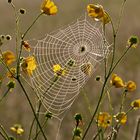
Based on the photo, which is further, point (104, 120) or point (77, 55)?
point (77, 55)

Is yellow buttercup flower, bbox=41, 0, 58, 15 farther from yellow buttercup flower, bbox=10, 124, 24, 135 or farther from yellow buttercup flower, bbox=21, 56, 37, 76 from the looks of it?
yellow buttercup flower, bbox=10, 124, 24, 135

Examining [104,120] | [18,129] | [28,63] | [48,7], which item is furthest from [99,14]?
[18,129]

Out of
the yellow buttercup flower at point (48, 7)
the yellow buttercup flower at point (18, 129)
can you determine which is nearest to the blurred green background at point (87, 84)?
the yellow buttercup flower at point (18, 129)

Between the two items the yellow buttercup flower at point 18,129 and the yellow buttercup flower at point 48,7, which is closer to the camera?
the yellow buttercup flower at point 48,7

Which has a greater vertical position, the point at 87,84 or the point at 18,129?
the point at 18,129

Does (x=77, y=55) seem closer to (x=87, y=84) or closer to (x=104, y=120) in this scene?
(x=104, y=120)

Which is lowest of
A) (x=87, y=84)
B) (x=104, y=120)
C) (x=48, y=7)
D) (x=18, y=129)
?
(x=87, y=84)

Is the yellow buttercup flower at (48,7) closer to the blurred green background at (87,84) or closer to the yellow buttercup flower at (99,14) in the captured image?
the yellow buttercup flower at (99,14)

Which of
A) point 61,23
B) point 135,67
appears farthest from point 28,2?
point 135,67

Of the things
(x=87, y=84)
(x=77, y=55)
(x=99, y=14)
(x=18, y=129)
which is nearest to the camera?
(x=99, y=14)

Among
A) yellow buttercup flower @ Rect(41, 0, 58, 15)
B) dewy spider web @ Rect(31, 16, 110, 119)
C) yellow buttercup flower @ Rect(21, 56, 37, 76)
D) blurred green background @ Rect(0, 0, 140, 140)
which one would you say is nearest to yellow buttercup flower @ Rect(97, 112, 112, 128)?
dewy spider web @ Rect(31, 16, 110, 119)

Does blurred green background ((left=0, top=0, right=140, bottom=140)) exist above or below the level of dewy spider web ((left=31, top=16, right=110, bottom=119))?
below
